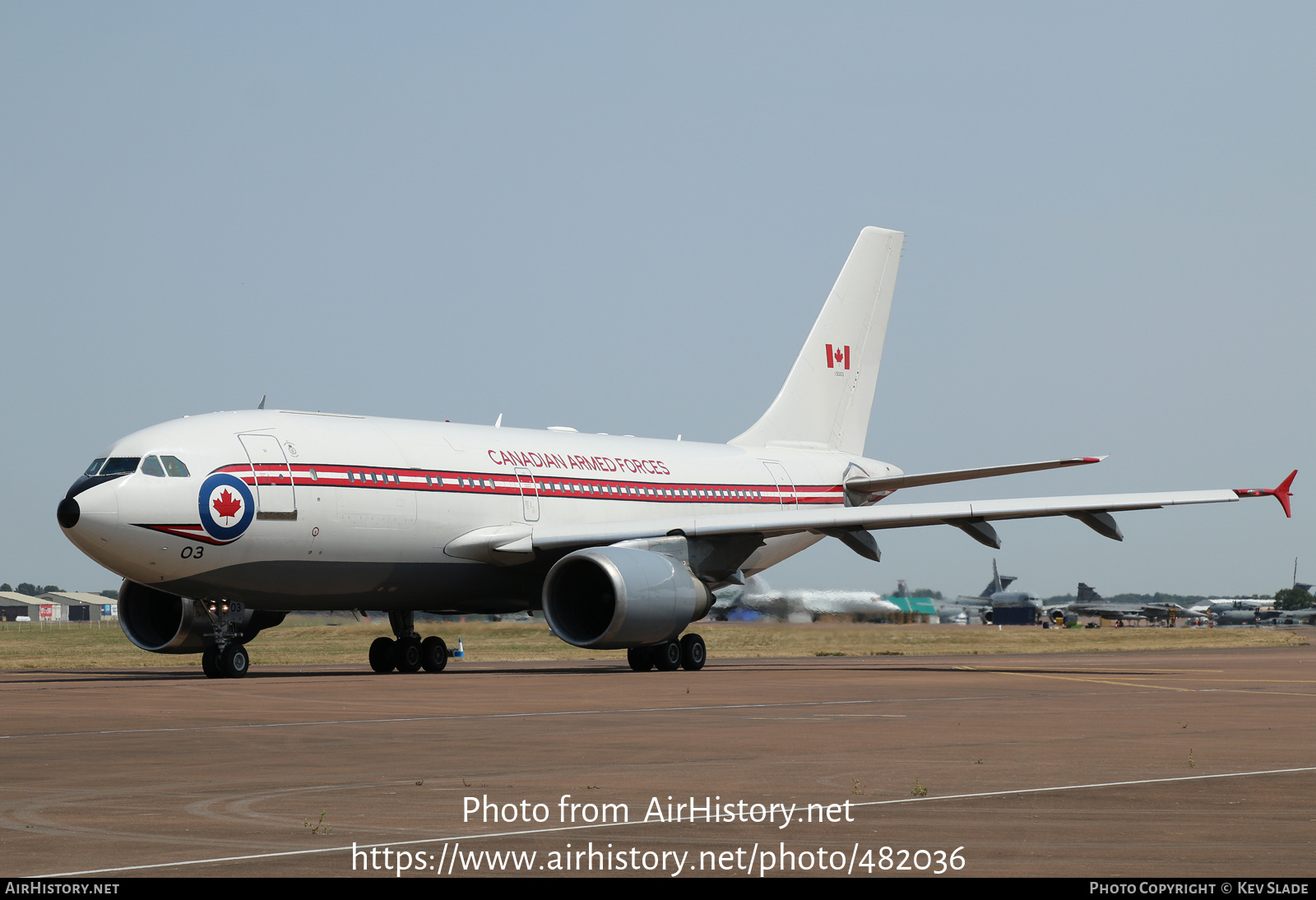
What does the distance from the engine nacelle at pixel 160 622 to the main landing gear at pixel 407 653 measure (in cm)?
227

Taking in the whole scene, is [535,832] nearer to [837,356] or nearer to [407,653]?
[407,653]

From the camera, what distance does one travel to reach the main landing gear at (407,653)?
2662 cm

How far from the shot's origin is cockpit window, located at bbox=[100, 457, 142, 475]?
22109 mm

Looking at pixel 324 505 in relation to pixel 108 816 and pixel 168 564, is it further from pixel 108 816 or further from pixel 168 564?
pixel 108 816

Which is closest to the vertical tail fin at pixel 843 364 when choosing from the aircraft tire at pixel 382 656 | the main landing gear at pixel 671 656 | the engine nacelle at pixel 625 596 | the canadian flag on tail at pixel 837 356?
the canadian flag on tail at pixel 837 356

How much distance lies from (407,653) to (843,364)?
13.6 meters

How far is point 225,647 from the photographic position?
2319 cm

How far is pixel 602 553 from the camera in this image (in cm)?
2420

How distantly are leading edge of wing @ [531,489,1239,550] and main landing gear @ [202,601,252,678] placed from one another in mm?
5063

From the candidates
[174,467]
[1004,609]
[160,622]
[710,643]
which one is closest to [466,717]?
[174,467]

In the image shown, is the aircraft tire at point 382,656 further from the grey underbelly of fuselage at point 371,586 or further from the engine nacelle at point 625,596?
the engine nacelle at point 625,596

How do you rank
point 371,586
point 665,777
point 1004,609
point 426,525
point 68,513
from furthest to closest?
1. point 1004,609
2. point 426,525
3. point 371,586
4. point 68,513
5. point 665,777

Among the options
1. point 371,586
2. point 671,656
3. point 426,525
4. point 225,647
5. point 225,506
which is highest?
point 225,506
